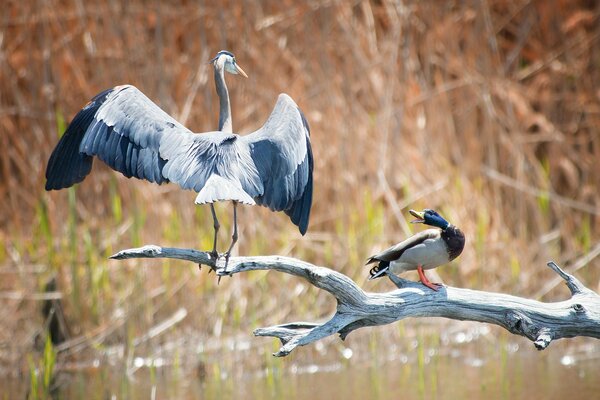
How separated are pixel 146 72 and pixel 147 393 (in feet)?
8.03

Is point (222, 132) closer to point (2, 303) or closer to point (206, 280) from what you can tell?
point (206, 280)

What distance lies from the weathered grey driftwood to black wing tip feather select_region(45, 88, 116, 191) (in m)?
0.98

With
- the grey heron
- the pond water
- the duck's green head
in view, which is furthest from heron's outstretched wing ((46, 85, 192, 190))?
the pond water

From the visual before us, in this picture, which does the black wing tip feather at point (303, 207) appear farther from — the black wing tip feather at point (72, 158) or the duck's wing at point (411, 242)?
the black wing tip feather at point (72, 158)

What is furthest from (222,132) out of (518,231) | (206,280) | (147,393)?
(518,231)

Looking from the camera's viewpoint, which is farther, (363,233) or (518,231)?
(518,231)

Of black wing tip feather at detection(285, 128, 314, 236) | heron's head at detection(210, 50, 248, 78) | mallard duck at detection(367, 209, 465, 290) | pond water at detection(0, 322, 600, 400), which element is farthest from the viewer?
pond water at detection(0, 322, 600, 400)

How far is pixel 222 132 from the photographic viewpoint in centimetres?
461

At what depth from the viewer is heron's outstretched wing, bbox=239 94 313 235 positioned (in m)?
4.37

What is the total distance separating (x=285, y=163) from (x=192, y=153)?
42 cm

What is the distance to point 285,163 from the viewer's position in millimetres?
4469

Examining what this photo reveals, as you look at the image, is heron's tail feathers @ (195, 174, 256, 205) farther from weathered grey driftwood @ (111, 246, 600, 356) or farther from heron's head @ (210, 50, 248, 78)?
heron's head @ (210, 50, 248, 78)

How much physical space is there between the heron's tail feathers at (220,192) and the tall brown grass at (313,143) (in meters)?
2.46

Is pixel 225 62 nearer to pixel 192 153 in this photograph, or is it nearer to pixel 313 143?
pixel 192 153
